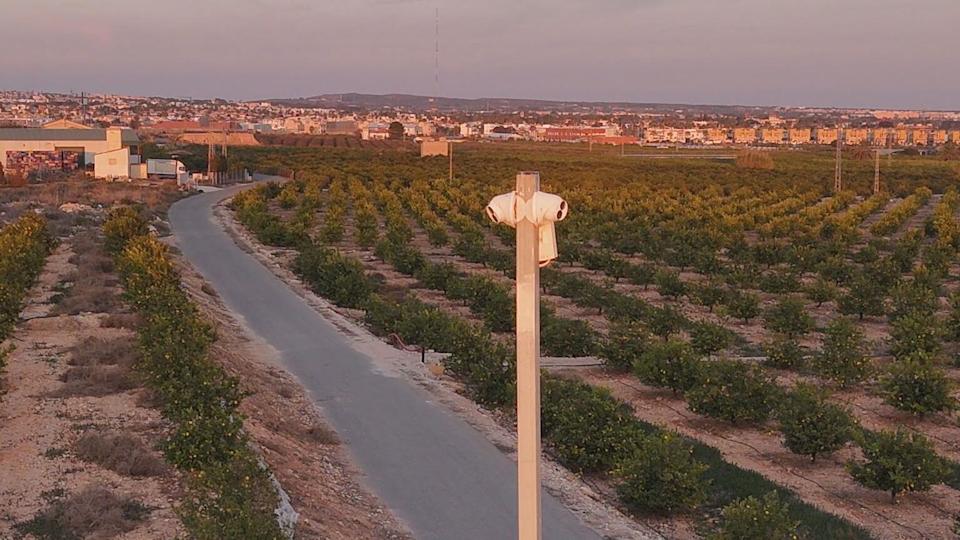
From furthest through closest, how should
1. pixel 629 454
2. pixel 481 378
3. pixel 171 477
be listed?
pixel 481 378 < pixel 629 454 < pixel 171 477

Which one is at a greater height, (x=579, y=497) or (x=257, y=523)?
(x=257, y=523)

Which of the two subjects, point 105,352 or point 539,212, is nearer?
point 539,212

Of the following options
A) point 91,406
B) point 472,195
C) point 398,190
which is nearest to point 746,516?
point 91,406

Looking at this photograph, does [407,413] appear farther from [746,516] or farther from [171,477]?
[746,516]

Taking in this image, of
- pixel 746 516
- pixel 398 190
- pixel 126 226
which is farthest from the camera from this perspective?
pixel 398 190

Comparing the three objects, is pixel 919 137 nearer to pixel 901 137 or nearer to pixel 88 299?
pixel 901 137

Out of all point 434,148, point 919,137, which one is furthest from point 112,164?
point 919,137

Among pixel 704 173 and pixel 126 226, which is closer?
pixel 126 226

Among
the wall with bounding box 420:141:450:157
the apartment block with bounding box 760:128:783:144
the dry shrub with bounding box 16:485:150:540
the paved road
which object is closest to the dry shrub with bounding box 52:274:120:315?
the paved road
